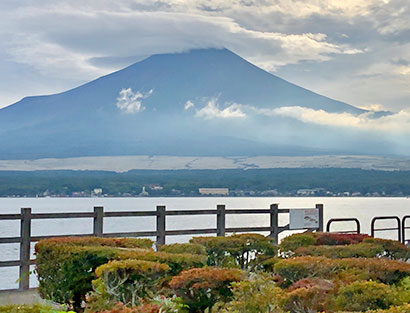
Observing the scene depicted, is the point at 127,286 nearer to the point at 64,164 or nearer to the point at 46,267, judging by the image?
the point at 46,267

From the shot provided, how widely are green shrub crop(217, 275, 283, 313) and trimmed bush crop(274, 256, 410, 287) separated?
1748mm

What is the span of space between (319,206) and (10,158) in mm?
183887

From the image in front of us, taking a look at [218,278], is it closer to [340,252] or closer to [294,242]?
[340,252]

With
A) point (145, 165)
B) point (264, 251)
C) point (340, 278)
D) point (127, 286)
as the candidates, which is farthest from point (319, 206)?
point (145, 165)

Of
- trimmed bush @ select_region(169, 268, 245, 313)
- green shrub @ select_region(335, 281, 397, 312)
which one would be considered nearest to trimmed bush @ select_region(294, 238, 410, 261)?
trimmed bush @ select_region(169, 268, 245, 313)

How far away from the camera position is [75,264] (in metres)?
9.62

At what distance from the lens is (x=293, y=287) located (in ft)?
26.3

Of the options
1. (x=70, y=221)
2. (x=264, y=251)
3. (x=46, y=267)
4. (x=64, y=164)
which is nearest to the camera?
(x=46, y=267)

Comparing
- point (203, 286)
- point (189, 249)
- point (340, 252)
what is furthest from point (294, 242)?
point (203, 286)

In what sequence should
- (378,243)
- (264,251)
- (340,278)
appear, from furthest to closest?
(378,243) → (264,251) → (340,278)

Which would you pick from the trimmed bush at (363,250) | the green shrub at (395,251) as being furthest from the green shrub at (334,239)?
the green shrub at (395,251)

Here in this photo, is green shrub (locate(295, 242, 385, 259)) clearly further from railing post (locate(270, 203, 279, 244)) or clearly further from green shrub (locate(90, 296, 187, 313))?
railing post (locate(270, 203, 279, 244))

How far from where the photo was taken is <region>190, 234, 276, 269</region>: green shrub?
11125 millimetres

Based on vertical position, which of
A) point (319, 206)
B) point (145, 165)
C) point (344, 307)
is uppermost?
point (145, 165)
